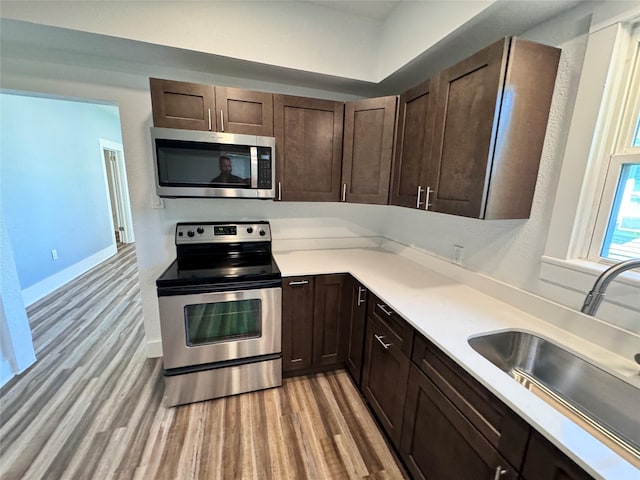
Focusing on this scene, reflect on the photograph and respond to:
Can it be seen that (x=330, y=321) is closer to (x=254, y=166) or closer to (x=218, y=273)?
(x=218, y=273)

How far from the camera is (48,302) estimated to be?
3.22m

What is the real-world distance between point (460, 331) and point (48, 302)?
447 centimetres

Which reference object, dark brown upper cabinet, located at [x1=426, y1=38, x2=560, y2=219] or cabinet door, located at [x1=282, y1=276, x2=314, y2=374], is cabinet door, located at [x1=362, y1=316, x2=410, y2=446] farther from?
dark brown upper cabinet, located at [x1=426, y1=38, x2=560, y2=219]

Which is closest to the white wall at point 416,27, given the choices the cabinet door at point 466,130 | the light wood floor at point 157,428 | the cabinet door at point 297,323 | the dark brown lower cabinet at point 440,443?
the cabinet door at point 466,130

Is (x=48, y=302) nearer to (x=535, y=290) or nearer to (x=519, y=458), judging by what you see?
(x=519, y=458)

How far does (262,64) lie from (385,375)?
2170 millimetres

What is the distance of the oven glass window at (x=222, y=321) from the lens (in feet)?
5.78

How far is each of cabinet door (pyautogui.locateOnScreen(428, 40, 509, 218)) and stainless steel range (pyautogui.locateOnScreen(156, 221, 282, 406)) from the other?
1.20m

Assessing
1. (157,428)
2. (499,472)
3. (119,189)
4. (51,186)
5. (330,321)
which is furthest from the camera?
(119,189)

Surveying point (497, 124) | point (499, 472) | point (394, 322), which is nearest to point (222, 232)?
point (394, 322)

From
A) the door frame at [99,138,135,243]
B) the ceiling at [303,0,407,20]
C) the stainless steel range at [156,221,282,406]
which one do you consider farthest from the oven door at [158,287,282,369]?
the door frame at [99,138,135,243]

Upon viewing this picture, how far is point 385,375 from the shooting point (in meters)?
1.55

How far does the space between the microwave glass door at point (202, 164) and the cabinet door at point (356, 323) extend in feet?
3.49

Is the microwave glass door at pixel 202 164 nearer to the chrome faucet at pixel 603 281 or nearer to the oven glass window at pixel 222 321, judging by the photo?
the oven glass window at pixel 222 321
